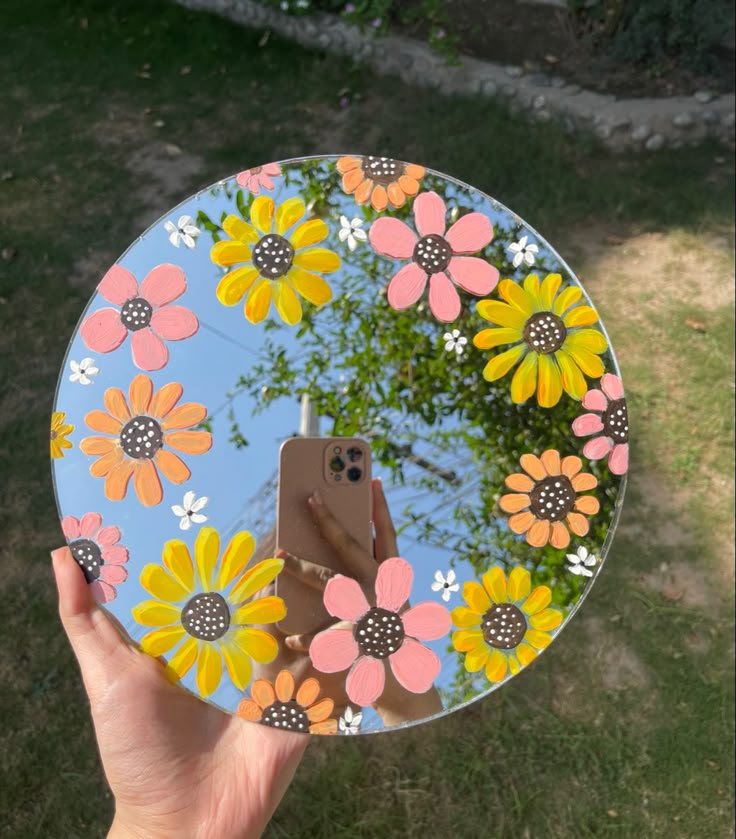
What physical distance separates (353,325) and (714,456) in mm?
1837

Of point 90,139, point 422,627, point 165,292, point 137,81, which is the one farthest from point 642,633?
point 137,81

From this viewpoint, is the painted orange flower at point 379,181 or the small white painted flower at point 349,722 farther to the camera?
the painted orange flower at point 379,181

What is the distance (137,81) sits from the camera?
3779 mm

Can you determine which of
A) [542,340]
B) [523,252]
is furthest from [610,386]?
[523,252]

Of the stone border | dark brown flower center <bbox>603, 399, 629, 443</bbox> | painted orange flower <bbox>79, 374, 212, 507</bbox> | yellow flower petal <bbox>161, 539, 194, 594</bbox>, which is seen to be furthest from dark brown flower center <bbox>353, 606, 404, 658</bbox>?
the stone border

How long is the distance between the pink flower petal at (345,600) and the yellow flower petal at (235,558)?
161 millimetres

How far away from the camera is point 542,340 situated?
4.59 feet

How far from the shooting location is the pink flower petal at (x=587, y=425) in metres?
1.41

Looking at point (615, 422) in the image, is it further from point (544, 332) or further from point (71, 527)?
point (71, 527)

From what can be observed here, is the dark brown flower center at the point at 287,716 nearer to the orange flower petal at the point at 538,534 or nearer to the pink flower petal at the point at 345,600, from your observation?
the pink flower petal at the point at 345,600

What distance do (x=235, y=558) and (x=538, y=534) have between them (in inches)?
23.0

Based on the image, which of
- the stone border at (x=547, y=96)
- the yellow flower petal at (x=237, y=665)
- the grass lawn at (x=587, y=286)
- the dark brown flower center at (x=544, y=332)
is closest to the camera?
the yellow flower petal at (x=237, y=665)

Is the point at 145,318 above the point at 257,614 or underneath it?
above

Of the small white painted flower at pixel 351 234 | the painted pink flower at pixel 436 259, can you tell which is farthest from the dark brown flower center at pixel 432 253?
the small white painted flower at pixel 351 234
